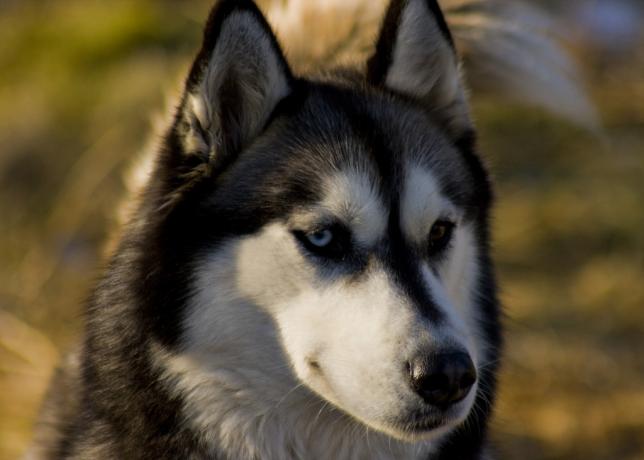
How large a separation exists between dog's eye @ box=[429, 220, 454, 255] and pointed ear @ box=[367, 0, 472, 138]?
1.42 ft

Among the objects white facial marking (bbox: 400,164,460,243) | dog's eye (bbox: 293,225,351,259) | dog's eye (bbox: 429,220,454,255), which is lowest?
dog's eye (bbox: 429,220,454,255)

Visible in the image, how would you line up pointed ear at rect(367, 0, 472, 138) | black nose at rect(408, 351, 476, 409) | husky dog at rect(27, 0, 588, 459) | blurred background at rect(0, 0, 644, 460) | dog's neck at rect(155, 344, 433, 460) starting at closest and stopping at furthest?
black nose at rect(408, 351, 476, 409), husky dog at rect(27, 0, 588, 459), dog's neck at rect(155, 344, 433, 460), pointed ear at rect(367, 0, 472, 138), blurred background at rect(0, 0, 644, 460)

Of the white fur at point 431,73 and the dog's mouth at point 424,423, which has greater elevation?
the white fur at point 431,73

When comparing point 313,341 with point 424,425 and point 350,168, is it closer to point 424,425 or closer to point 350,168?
point 424,425

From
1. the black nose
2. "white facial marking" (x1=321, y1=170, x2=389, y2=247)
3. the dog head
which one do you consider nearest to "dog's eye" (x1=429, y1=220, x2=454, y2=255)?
the dog head

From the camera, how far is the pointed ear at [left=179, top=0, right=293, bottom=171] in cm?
293

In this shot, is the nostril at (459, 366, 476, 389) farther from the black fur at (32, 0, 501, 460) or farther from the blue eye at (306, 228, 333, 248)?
the blue eye at (306, 228, 333, 248)

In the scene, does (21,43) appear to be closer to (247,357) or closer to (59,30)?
(59,30)

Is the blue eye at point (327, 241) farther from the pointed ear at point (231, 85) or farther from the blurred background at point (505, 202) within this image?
the blurred background at point (505, 202)

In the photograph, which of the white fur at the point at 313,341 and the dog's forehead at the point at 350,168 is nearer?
A: the white fur at the point at 313,341

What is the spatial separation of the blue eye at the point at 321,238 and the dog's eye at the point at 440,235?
306 millimetres

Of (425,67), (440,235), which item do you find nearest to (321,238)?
(440,235)

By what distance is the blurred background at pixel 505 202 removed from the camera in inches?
209

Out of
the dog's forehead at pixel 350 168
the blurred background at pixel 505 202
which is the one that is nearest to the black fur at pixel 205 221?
the dog's forehead at pixel 350 168
